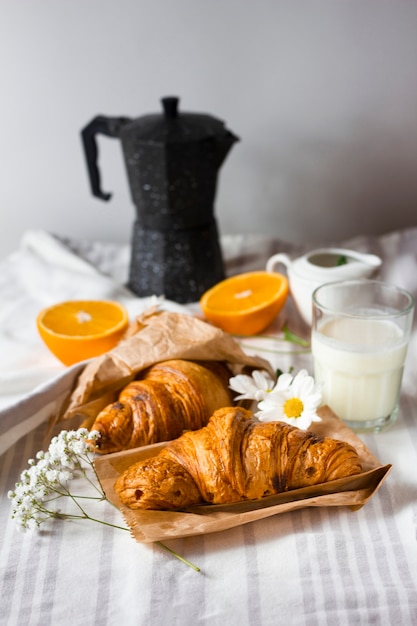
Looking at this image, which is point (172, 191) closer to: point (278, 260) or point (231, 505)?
point (278, 260)

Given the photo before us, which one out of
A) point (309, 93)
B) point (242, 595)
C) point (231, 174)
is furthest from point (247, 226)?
point (242, 595)

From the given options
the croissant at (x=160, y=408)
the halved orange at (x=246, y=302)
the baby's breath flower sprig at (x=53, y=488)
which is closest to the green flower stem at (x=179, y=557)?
the baby's breath flower sprig at (x=53, y=488)

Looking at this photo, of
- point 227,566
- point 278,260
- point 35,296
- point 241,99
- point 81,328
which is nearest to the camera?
point 227,566

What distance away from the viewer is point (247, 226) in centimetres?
170

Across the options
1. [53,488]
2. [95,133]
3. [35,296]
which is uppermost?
[95,133]

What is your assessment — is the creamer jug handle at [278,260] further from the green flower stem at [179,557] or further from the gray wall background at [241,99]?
the green flower stem at [179,557]

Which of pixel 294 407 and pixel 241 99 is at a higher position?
pixel 241 99

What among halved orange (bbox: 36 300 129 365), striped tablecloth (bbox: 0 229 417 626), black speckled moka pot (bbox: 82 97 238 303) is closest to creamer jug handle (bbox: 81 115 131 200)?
black speckled moka pot (bbox: 82 97 238 303)

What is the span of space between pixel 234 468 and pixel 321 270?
0.46 m

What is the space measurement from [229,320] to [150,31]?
26.0 inches

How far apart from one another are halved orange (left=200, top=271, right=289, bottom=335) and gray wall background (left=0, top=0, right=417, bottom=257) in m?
0.43

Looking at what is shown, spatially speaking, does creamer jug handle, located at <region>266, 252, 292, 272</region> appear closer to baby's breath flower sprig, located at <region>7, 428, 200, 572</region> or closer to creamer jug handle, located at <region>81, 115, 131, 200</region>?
creamer jug handle, located at <region>81, 115, 131, 200</region>

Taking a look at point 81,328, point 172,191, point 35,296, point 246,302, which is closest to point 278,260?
point 246,302

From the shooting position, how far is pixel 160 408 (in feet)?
3.06
